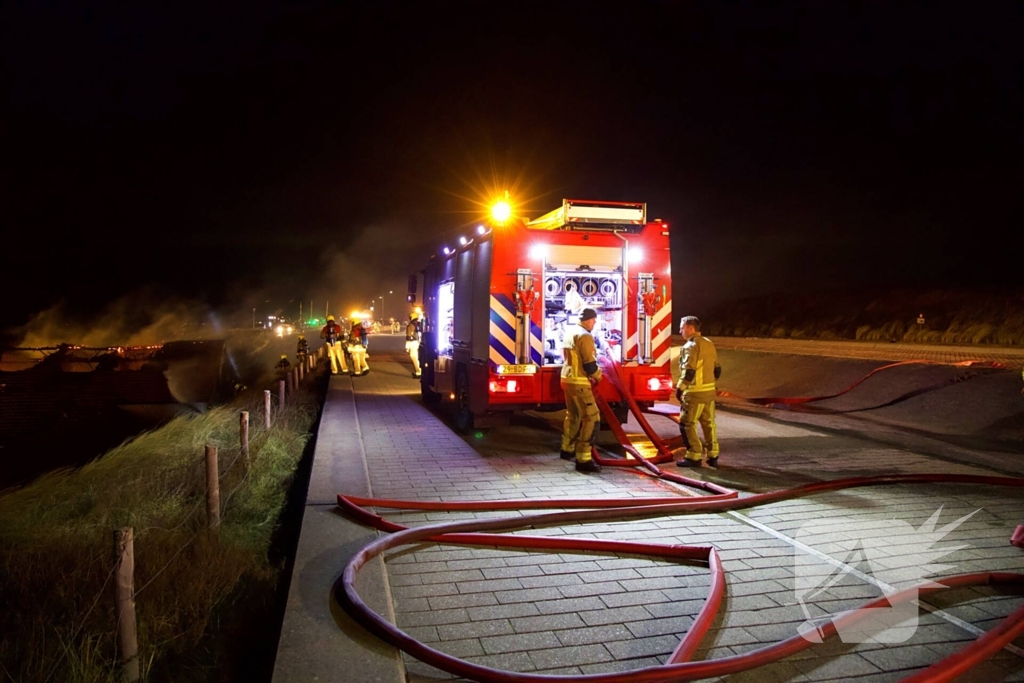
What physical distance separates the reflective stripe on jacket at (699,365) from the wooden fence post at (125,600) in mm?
5612

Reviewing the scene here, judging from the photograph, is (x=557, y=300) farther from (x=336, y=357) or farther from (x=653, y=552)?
(x=336, y=357)

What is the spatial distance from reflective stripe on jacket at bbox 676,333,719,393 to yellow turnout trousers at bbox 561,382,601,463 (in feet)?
3.20

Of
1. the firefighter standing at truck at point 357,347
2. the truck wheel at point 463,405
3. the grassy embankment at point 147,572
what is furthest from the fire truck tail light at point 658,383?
the firefighter standing at truck at point 357,347

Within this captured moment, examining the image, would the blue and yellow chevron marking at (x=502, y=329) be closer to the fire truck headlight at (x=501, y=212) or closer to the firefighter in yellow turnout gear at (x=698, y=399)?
the fire truck headlight at (x=501, y=212)

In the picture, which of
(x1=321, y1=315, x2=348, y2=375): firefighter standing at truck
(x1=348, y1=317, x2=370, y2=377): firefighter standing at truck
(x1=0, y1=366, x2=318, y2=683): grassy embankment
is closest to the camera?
(x1=0, y1=366, x2=318, y2=683): grassy embankment

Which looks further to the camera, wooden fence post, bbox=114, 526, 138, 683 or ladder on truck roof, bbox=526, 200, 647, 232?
ladder on truck roof, bbox=526, 200, 647, 232

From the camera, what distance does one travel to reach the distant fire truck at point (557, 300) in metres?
8.63

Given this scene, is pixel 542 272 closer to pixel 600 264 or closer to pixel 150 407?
pixel 600 264

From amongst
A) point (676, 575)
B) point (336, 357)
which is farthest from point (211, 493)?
point (336, 357)

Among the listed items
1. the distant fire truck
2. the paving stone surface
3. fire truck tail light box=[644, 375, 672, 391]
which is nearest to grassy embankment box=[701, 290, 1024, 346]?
fire truck tail light box=[644, 375, 672, 391]

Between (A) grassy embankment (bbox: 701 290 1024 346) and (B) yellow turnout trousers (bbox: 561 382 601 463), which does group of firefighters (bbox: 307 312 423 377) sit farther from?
(A) grassy embankment (bbox: 701 290 1024 346)

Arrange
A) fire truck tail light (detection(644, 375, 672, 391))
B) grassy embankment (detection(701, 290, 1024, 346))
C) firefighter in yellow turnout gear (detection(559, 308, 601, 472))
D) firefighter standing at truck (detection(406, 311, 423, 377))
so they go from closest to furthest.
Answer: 1. firefighter in yellow turnout gear (detection(559, 308, 601, 472))
2. fire truck tail light (detection(644, 375, 672, 391))
3. firefighter standing at truck (detection(406, 311, 423, 377))
4. grassy embankment (detection(701, 290, 1024, 346))

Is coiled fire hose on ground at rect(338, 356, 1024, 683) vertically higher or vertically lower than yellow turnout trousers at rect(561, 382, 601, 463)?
lower

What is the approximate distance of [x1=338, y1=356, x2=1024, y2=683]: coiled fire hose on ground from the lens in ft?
9.70
